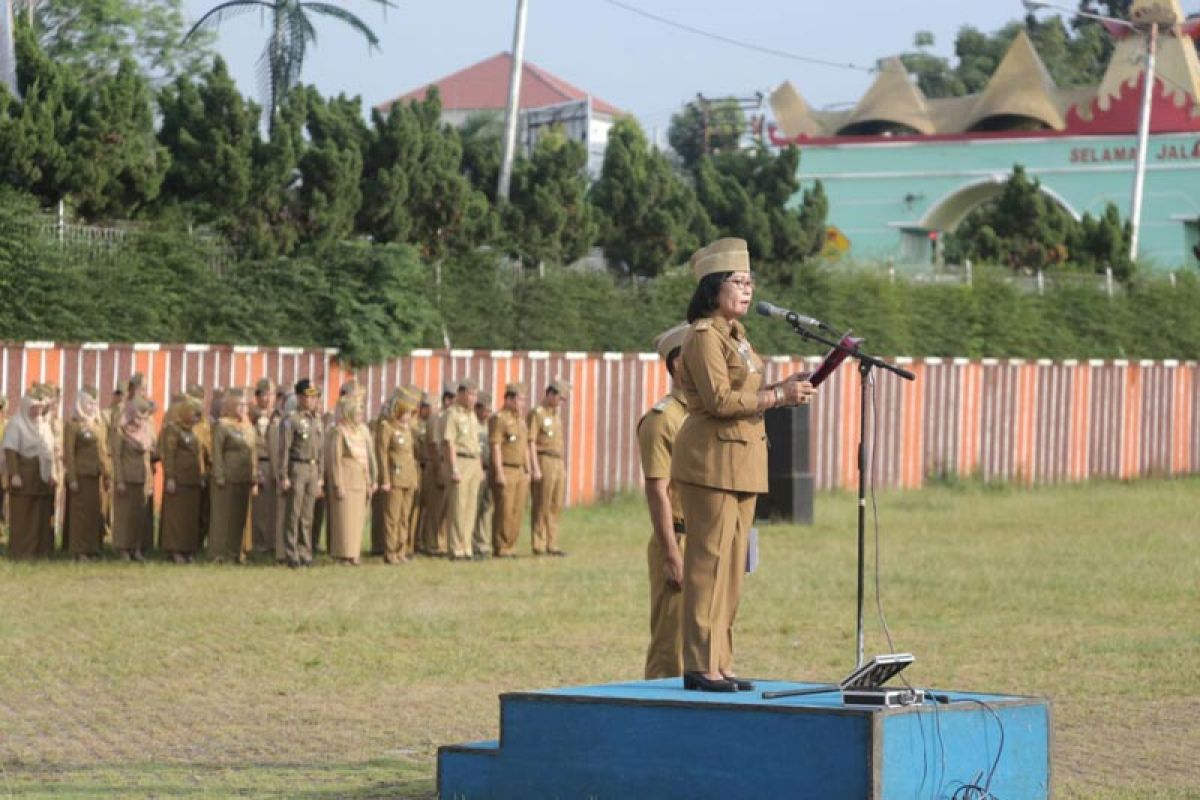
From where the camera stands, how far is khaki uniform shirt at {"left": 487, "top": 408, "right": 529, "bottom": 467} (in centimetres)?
2266

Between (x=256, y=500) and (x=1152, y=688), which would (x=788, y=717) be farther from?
(x=256, y=500)

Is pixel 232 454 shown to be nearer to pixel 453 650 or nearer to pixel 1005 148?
pixel 453 650

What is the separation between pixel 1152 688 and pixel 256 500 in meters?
10.8

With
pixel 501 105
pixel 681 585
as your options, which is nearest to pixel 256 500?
pixel 681 585

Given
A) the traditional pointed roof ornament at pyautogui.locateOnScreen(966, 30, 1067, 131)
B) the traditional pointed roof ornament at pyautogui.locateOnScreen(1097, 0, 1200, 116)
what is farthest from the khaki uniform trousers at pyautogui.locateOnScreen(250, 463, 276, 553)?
the traditional pointed roof ornament at pyautogui.locateOnScreen(966, 30, 1067, 131)

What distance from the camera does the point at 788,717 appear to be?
7566 mm

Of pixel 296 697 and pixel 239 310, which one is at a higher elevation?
pixel 239 310

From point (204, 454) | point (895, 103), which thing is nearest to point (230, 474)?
point (204, 454)

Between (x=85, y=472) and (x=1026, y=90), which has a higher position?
(x=1026, y=90)

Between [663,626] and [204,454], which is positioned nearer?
[663,626]

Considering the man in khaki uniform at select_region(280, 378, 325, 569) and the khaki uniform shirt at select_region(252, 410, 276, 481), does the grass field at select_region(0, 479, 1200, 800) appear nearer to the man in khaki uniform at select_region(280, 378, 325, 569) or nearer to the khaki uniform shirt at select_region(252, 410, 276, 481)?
the man in khaki uniform at select_region(280, 378, 325, 569)

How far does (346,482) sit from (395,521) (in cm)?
100

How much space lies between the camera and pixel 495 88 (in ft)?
318

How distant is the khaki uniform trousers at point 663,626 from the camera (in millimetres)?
9664
